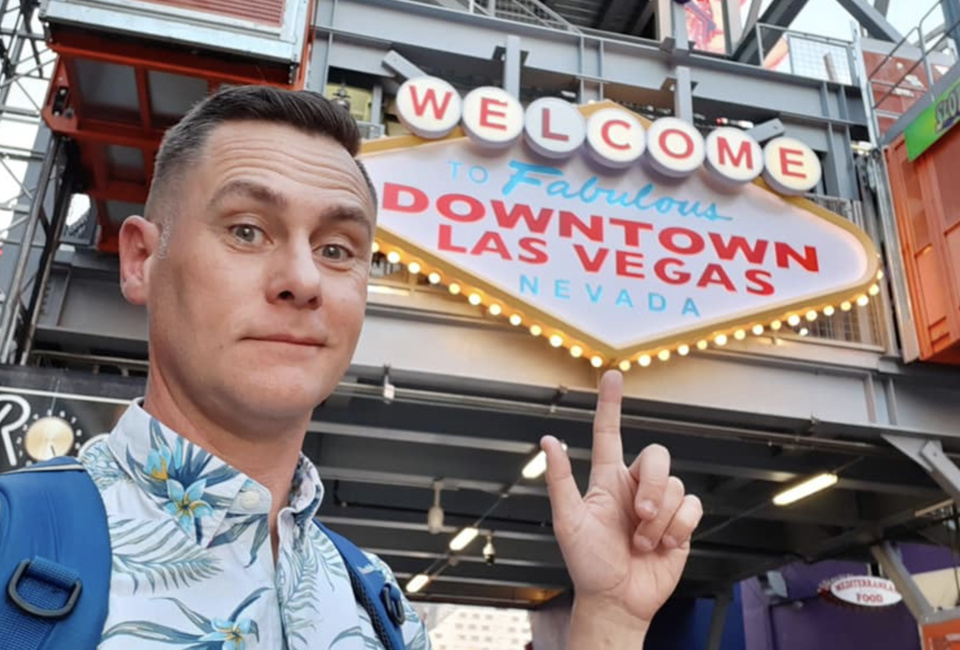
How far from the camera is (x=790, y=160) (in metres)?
9.97

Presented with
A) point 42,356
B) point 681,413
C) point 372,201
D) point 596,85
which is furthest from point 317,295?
point 596,85

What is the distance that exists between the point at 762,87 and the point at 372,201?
11168 mm

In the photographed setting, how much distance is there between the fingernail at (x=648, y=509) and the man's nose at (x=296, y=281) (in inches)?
31.2

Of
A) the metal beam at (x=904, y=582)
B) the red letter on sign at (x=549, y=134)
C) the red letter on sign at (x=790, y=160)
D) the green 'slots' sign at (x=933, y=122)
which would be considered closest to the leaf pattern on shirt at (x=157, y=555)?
the red letter on sign at (x=549, y=134)

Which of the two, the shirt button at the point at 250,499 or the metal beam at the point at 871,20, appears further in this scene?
the metal beam at the point at 871,20

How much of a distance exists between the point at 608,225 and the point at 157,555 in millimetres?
8345

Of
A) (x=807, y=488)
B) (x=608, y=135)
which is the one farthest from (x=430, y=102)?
(x=807, y=488)

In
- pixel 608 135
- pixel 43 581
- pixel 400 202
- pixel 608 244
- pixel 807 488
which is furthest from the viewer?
pixel 807 488

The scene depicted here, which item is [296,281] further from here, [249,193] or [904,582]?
[904,582]

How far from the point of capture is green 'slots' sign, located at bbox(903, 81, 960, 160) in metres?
9.66

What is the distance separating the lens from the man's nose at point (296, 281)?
141cm

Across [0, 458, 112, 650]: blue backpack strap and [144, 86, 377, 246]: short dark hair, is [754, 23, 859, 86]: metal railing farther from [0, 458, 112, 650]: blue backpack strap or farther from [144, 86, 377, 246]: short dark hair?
[0, 458, 112, 650]: blue backpack strap

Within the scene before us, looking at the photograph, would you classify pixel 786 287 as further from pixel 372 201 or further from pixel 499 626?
pixel 499 626

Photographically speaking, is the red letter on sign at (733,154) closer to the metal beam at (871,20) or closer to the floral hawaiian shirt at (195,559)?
the metal beam at (871,20)
